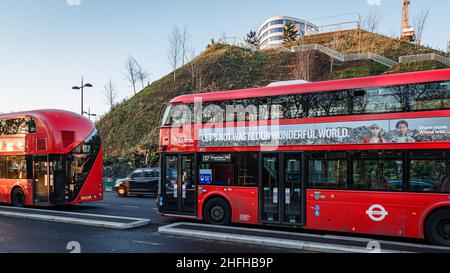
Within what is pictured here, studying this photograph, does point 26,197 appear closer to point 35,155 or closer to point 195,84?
point 35,155

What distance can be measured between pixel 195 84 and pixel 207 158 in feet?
111

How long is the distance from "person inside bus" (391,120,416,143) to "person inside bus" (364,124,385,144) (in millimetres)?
363

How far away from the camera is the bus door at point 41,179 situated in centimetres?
1575

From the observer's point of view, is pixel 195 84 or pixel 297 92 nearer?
pixel 297 92

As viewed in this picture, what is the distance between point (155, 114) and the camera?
139 ft

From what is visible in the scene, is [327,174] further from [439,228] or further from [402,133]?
[439,228]

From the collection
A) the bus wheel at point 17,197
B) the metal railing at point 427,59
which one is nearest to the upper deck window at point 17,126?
the bus wheel at point 17,197

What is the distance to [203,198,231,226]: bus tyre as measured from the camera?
11648mm

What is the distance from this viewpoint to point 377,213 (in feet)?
30.9

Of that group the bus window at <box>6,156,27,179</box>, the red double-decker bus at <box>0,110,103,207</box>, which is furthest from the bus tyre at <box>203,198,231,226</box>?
the bus window at <box>6,156,27,179</box>

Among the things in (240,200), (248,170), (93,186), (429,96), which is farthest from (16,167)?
(429,96)

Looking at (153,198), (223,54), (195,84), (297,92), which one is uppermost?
(223,54)

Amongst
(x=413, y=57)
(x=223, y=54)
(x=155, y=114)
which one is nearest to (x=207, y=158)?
(x=155, y=114)

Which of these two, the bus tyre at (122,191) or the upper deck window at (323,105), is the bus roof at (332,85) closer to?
the upper deck window at (323,105)
